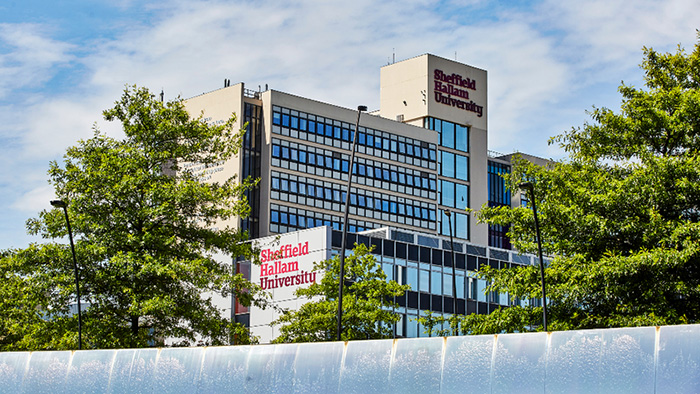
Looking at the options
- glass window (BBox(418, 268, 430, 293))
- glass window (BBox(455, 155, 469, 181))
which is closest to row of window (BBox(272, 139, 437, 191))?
glass window (BBox(455, 155, 469, 181))

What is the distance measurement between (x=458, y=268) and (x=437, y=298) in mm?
3514

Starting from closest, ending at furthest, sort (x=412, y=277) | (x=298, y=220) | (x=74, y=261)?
(x=74, y=261)
(x=412, y=277)
(x=298, y=220)

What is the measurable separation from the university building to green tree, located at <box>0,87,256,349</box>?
2718cm

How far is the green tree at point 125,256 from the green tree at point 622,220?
11.8 m

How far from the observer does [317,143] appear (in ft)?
304

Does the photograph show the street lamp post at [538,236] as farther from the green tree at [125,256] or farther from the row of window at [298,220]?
the row of window at [298,220]

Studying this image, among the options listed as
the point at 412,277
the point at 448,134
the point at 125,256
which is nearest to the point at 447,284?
the point at 412,277

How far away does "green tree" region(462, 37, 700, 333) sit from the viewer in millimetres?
27109

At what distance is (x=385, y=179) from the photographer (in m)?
96.7

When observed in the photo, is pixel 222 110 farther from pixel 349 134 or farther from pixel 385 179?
pixel 385 179

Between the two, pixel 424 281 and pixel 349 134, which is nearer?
pixel 424 281

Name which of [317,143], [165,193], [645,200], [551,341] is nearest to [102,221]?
[165,193]

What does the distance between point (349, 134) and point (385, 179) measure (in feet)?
18.9

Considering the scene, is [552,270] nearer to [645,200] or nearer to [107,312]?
[645,200]
